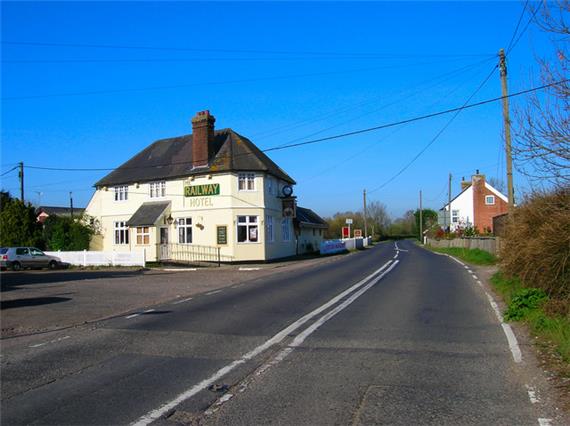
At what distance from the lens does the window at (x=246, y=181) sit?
113ft

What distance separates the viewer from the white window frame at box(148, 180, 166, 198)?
3697 cm

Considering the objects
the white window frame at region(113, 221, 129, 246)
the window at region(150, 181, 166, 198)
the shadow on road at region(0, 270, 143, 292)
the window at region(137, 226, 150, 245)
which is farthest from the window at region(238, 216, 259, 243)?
the white window frame at region(113, 221, 129, 246)

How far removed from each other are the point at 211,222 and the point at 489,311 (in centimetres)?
2486

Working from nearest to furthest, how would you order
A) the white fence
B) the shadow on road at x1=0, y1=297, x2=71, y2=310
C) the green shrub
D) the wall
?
the green shrub
the shadow on road at x1=0, y1=297, x2=71, y2=310
the wall
the white fence

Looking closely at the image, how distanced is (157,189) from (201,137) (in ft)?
17.1

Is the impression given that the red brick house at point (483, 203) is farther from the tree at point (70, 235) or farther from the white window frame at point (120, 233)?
the tree at point (70, 235)

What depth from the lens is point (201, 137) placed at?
1404 inches

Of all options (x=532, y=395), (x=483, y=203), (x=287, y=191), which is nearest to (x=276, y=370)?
(x=532, y=395)

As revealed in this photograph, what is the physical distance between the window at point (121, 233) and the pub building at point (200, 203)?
8 centimetres

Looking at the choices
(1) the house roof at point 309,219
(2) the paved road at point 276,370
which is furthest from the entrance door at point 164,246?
(2) the paved road at point 276,370

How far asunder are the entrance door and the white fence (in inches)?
113

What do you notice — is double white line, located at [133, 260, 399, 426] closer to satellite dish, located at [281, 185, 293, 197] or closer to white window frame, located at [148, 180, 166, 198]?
satellite dish, located at [281, 185, 293, 197]

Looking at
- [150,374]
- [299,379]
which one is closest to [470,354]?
[299,379]

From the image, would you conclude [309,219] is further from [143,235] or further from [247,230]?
[143,235]
